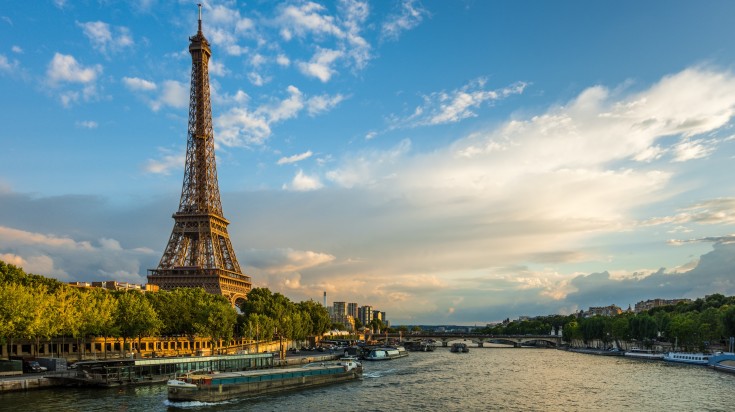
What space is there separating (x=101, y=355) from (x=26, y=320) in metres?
29.2

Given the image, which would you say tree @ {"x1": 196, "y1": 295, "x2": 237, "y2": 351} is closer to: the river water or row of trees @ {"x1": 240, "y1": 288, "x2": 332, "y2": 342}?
row of trees @ {"x1": 240, "y1": 288, "x2": 332, "y2": 342}

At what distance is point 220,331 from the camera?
11075 cm

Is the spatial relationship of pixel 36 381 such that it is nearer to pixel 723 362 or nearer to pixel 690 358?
pixel 723 362

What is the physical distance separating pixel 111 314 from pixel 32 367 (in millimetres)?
16693

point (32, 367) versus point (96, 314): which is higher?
point (96, 314)

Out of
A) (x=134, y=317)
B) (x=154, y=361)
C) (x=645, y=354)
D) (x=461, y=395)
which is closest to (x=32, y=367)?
(x=154, y=361)

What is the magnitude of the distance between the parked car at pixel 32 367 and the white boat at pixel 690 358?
4636 inches

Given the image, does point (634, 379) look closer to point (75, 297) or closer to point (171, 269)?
point (75, 297)

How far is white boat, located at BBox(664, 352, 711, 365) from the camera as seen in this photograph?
403 feet

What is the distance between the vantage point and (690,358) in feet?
417

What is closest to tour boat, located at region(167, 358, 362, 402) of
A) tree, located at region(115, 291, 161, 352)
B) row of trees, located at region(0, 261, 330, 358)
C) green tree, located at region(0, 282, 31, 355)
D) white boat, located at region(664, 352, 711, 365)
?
green tree, located at region(0, 282, 31, 355)

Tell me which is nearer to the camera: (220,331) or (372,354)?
(220,331)

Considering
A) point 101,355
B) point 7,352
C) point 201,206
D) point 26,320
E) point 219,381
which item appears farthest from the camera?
point 201,206

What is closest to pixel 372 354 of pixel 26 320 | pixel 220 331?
pixel 220 331
